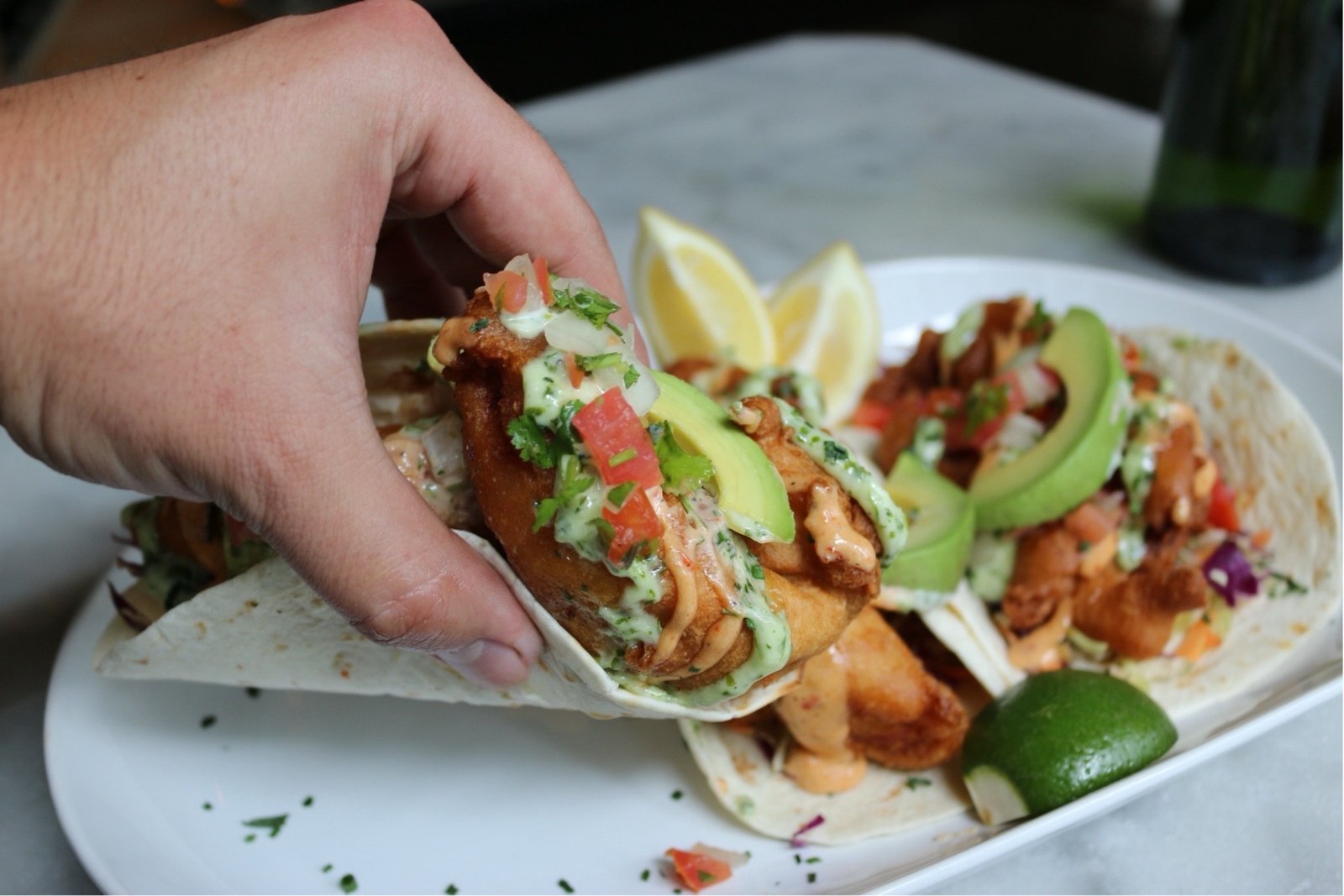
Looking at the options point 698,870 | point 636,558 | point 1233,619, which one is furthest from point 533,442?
point 1233,619

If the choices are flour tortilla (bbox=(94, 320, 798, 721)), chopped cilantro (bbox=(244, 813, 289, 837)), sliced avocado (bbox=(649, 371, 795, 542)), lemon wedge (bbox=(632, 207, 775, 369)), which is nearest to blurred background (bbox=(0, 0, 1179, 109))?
lemon wedge (bbox=(632, 207, 775, 369))

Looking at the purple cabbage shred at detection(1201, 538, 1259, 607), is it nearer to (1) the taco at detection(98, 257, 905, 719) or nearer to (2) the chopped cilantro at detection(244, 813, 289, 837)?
(1) the taco at detection(98, 257, 905, 719)

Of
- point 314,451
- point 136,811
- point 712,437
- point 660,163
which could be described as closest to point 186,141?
point 314,451

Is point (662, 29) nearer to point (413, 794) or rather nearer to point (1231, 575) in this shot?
point (1231, 575)

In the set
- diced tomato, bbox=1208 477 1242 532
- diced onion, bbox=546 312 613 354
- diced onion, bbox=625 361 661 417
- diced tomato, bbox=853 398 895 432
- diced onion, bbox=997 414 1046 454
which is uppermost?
diced onion, bbox=546 312 613 354

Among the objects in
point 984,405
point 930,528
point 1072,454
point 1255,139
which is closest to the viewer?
point 930,528

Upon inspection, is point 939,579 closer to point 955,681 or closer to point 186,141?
point 955,681
